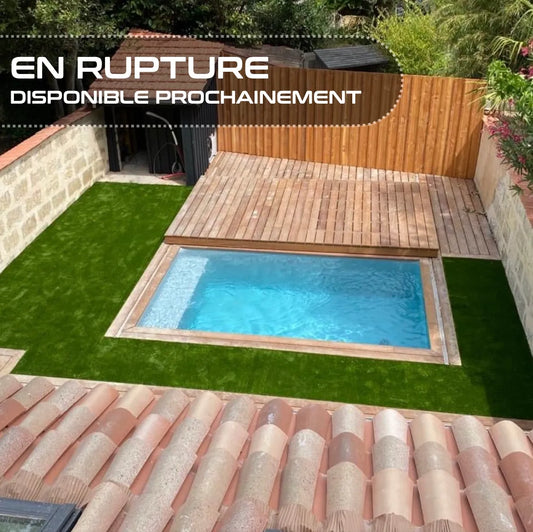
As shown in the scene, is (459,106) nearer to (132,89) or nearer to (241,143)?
(241,143)

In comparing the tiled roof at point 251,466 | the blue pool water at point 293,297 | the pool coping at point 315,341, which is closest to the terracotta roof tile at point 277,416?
the tiled roof at point 251,466

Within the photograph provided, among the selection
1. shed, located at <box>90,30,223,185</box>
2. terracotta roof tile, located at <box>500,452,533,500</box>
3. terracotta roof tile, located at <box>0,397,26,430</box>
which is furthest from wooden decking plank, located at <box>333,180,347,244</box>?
terracotta roof tile, located at <box>0,397,26,430</box>

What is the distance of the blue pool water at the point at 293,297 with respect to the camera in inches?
362

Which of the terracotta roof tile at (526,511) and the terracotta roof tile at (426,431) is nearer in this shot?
the terracotta roof tile at (526,511)

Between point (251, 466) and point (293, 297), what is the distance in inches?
240

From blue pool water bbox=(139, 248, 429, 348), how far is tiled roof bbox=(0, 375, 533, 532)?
4.21 m

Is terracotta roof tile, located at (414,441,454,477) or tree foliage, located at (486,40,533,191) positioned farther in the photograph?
tree foliage, located at (486,40,533,191)

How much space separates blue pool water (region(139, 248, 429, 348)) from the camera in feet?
30.1

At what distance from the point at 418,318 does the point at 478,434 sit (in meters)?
4.77

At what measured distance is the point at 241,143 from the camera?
592 inches

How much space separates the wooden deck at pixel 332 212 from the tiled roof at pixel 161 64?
222cm

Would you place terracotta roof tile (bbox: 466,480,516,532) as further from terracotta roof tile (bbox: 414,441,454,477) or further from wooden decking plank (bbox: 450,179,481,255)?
wooden decking plank (bbox: 450,179,481,255)

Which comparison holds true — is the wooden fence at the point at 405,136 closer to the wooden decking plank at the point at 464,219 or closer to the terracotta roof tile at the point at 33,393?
the wooden decking plank at the point at 464,219

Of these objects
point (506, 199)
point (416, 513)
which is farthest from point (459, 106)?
point (416, 513)
